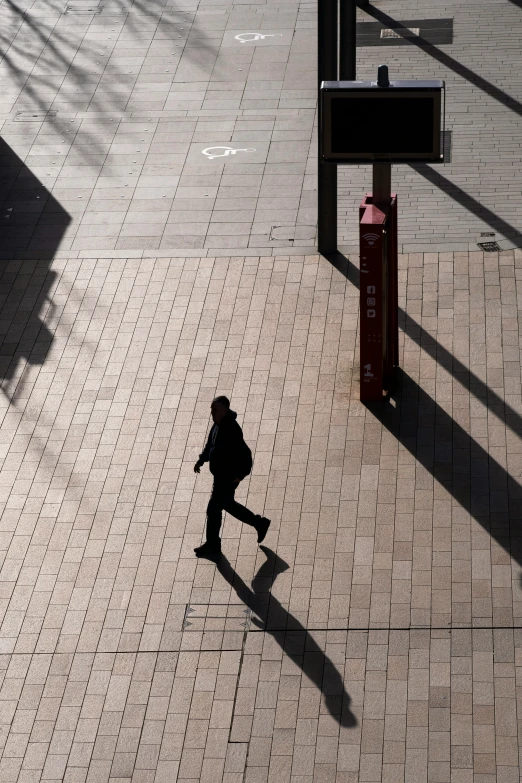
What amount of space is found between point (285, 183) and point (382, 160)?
5.12 meters

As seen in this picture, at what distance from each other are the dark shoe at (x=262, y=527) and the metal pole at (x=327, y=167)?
385 cm

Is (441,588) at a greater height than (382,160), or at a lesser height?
lesser

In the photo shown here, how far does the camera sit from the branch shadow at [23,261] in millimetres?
13508

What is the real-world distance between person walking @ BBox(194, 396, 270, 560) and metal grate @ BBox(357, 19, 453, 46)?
38.6ft

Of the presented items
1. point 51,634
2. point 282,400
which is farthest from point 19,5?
point 51,634

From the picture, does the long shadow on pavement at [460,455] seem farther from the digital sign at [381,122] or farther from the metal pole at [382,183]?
the digital sign at [381,122]

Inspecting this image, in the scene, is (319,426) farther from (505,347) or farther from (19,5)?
(19,5)

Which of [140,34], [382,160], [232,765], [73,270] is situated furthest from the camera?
[140,34]

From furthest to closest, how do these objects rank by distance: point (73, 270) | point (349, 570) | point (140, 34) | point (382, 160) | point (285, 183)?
point (140, 34), point (285, 183), point (73, 270), point (382, 160), point (349, 570)

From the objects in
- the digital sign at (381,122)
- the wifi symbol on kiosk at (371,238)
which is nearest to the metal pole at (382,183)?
the digital sign at (381,122)

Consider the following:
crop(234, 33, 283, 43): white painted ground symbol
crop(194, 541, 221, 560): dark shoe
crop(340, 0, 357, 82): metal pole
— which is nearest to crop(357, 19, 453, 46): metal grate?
crop(234, 33, 283, 43): white painted ground symbol

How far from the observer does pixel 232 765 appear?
28.7 feet

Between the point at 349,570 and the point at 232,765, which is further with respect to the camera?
the point at 349,570

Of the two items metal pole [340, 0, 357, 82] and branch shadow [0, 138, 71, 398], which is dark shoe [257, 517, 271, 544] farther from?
metal pole [340, 0, 357, 82]
